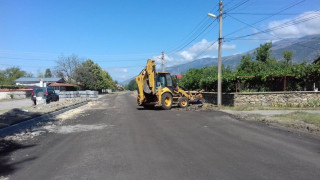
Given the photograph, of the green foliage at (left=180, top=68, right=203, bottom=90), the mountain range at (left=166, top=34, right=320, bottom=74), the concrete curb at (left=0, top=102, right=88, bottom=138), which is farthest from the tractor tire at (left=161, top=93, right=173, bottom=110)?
the mountain range at (left=166, top=34, right=320, bottom=74)

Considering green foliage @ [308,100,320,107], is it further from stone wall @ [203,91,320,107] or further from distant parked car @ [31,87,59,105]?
distant parked car @ [31,87,59,105]

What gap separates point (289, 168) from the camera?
5.64 m

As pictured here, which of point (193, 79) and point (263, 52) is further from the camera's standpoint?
point (263, 52)

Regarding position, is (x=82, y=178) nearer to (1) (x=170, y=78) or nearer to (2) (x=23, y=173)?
(2) (x=23, y=173)

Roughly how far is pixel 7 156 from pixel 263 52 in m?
55.4

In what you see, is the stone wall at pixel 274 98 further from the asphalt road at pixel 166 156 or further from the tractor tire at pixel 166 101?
the asphalt road at pixel 166 156

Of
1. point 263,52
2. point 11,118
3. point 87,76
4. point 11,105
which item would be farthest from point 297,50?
point 11,118

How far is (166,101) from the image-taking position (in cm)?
2086

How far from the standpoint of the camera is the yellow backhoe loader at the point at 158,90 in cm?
2016

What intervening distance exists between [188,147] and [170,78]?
47.3 feet

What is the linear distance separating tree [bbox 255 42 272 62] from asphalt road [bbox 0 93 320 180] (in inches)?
1948

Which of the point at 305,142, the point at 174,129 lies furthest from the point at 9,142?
the point at 305,142

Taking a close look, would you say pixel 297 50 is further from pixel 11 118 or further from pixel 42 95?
pixel 11 118

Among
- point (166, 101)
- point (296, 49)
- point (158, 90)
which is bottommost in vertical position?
point (166, 101)
